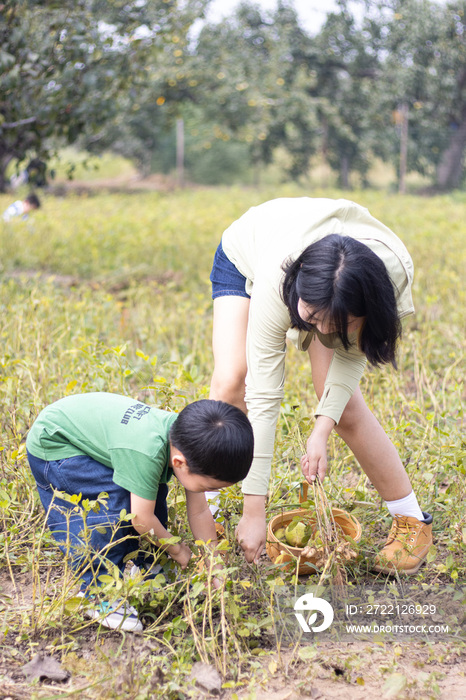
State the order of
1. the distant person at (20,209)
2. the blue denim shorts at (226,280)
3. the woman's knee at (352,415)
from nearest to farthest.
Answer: the woman's knee at (352,415), the blue denim shorts at (226,280), the distant person at (20,209)

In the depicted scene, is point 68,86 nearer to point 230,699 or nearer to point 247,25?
point 230,699

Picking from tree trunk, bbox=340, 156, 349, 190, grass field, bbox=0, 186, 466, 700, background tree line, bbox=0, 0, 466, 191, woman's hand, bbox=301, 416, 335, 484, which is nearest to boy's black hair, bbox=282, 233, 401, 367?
woman's hand, bbox=301, 416, 335, 484

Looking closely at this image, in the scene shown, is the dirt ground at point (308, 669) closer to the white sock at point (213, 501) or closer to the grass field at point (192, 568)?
the grass field at point (192, 568)

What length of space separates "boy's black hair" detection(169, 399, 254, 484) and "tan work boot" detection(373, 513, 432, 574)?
0.63 metres

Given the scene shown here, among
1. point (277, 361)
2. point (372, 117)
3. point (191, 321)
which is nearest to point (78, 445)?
point (277, 361)

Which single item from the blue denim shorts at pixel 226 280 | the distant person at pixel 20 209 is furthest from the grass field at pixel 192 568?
the distant person at pixel 20 209

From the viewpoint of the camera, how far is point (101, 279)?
525 centimetres

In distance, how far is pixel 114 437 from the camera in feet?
5.73

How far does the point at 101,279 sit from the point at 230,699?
4.13 meters

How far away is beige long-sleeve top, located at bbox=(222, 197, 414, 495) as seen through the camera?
1744mm

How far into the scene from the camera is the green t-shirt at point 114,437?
1.70 meters

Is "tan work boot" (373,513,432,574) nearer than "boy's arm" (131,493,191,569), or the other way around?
"boy's arm" (131,493,191,569)

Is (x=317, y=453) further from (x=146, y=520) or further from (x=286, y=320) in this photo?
(x=146, y=520)

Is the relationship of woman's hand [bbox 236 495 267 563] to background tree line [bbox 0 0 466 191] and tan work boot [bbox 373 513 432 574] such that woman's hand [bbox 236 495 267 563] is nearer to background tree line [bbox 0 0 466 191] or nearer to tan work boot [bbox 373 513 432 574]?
tan work boot [bbox 373 513 432 574]
